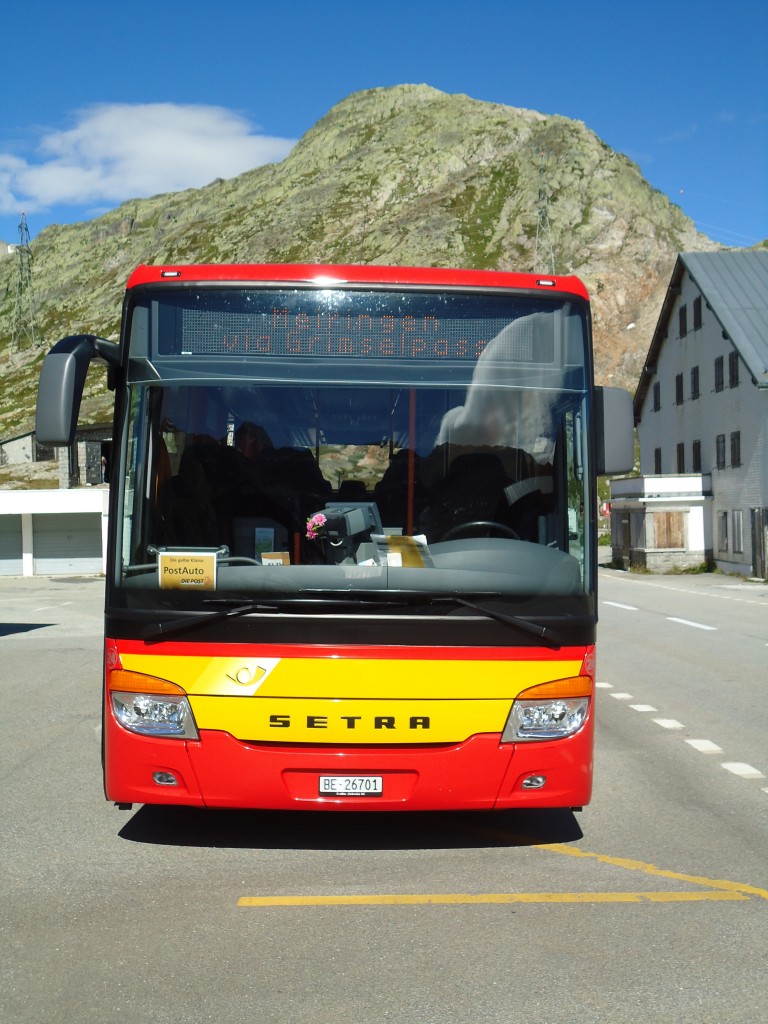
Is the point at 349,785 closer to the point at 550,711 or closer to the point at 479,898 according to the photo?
the point at 479,898

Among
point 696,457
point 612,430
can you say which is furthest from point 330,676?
point 696,457

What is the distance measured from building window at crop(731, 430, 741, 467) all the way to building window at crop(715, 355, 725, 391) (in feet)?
8.49

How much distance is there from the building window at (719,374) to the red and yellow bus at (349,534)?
1771 inches

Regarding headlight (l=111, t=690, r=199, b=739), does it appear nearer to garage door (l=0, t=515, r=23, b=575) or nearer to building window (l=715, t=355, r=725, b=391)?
building window (l=715, t=355, r=725, b=391)

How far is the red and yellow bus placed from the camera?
547 cm

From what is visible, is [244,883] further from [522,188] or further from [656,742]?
[522,188]

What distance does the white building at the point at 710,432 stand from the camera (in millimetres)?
45406

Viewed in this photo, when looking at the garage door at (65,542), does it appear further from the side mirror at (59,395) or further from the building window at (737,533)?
the side mirror at (59,395)

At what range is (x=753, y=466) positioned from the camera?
4541 centimetres

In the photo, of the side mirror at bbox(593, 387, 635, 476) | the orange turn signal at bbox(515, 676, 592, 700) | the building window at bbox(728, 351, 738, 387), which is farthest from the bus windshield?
the building window at bbox(728, 351, 738, 387)

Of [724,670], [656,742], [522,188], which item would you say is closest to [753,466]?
[724,670]

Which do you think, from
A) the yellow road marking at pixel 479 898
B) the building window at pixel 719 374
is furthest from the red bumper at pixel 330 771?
the building window at pixel 719 374

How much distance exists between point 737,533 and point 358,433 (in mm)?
43313

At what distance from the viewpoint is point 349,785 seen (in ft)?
18.0
